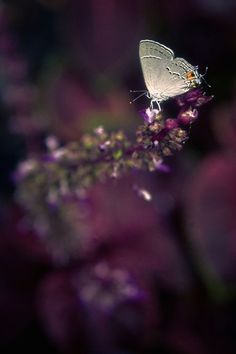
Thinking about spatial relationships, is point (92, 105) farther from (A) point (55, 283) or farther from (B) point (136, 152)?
(B) point (136, 152)

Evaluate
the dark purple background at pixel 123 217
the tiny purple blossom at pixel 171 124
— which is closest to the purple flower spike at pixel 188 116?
the tiny purple blossom at pixel 171 124

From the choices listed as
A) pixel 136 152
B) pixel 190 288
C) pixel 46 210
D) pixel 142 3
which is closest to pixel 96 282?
pixel 46 210

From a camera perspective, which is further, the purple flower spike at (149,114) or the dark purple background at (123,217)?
the dark purple background at (123,217)

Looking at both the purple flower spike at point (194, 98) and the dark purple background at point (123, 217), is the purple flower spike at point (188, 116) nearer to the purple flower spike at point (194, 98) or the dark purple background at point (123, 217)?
the purple flower spike at point (194, 98)

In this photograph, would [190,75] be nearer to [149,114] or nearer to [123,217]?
[149,114]

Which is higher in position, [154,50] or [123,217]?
[123,217]

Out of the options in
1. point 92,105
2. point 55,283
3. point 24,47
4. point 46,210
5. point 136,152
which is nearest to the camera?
point 136,152

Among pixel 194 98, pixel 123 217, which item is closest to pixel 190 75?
pixel 194 98
